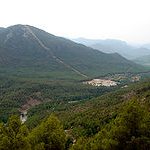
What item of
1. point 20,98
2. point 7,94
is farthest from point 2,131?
point 7,94

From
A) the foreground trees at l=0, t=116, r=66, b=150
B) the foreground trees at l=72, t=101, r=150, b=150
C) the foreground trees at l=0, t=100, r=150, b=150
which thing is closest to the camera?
the foreground trees at l=72, t=101, r=150, b=150

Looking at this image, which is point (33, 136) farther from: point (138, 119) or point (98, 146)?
point (138, 119)

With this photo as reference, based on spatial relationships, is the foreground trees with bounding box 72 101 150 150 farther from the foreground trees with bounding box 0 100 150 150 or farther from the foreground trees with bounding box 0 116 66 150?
the foreground trees with bounding box 0 116 66 150

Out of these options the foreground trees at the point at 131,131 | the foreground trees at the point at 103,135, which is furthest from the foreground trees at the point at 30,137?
the foreground trees at the point at 131,131

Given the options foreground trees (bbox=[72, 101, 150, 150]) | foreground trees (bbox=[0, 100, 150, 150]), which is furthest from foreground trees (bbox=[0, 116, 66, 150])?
→ foreground trees (bbox=[72, 101, 150, 150])

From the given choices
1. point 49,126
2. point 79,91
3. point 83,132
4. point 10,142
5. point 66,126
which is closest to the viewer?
point 10,142

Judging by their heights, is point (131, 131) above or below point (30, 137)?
above

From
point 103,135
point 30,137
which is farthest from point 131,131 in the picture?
point 30,137

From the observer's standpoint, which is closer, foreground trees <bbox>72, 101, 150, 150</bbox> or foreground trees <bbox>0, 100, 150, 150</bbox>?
foreground trees <bbox>72, 101, 150, 150</bbox>

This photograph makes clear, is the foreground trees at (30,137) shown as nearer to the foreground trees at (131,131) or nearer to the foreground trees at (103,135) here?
the foreground trees at (103,135)

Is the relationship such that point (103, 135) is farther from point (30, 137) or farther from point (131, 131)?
point (30, 137)

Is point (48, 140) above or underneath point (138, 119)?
underneath
